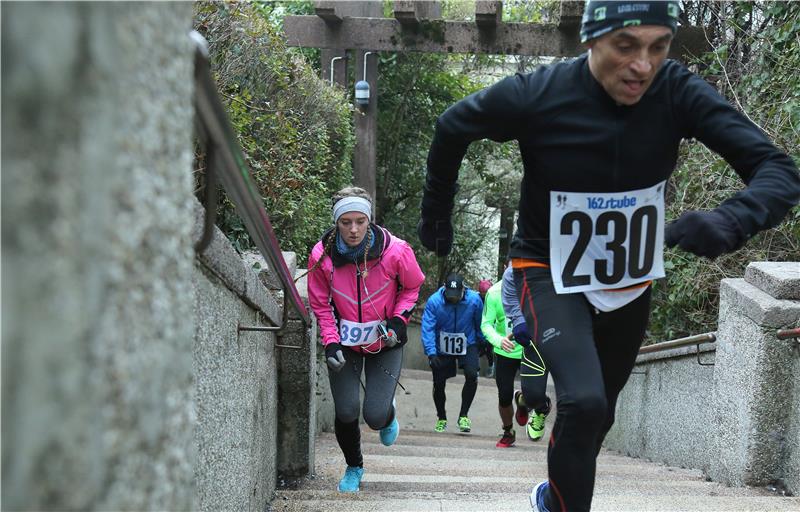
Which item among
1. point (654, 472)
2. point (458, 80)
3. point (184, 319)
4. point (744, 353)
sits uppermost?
point (458, 80)

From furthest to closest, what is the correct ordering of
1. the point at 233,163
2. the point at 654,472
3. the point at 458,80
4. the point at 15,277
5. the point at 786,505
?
the point at 458,80, the point at 654,472, the point at 786,505, the point at 233,163, the point at 15,277

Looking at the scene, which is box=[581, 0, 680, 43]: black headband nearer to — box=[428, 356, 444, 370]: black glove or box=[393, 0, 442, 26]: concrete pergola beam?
box=[428, 356, 444, 370]: black glove

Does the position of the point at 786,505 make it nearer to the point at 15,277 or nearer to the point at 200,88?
the point at 200,88

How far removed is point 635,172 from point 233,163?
4.97ft

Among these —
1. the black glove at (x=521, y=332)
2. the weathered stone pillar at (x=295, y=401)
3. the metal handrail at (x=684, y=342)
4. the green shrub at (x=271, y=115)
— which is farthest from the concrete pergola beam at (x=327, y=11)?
the weathered stone pillar at (x=295, y=401)

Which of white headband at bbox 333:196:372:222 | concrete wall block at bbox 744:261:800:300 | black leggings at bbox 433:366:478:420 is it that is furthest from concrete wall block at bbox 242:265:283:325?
black leggings at bbox 433:366:478:420

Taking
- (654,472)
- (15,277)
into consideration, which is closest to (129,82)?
(15,277)

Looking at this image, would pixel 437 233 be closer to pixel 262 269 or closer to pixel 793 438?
→ pixel 262 269

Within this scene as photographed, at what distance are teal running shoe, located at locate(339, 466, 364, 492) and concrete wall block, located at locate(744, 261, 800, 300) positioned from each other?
8.93 feet

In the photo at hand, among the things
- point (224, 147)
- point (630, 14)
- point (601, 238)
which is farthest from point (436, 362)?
point (224, 147)

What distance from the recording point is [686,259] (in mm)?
9148

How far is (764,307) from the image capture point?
527 centimetres

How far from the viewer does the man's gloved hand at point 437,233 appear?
337 centimetres

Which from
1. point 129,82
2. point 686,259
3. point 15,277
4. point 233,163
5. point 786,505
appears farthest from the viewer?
point 686,259
